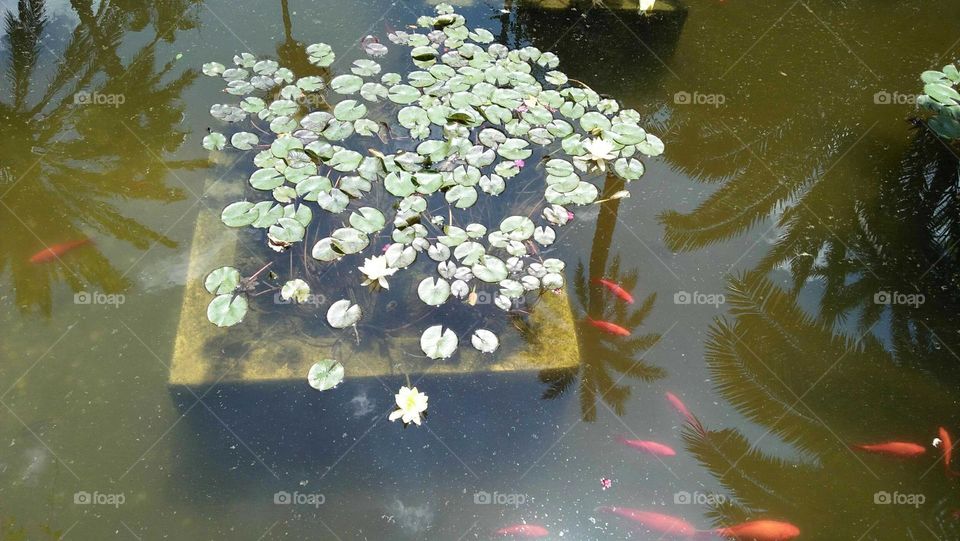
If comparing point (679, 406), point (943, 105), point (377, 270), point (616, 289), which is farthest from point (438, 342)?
point (943, 105)

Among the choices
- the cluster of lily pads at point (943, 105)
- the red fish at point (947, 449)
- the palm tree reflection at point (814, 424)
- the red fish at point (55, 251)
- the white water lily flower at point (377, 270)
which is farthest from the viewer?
the cluster of lily pads at point (943, 105)

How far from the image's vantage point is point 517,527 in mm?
2297

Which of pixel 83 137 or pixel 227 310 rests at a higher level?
pixel 83 137

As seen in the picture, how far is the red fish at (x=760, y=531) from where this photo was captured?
2314 millimetres

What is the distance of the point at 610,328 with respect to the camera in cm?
281

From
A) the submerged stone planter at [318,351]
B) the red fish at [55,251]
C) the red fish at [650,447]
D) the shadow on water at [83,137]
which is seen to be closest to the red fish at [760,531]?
the red fish at [650,447]

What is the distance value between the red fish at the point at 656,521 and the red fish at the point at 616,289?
94 centimetres

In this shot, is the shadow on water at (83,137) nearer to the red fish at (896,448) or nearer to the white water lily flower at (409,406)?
the white water lily flower at (409,406)

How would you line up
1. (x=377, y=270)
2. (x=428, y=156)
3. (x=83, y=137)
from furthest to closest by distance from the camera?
1. (x=83, y=137)
2. (x=428, y=156)
3. (x=377, y=270)

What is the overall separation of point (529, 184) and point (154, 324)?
1.87 meters

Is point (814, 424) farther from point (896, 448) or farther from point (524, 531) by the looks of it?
point (524, 531)

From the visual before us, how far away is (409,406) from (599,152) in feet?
5.42

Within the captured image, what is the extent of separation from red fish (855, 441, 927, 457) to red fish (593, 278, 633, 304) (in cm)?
109

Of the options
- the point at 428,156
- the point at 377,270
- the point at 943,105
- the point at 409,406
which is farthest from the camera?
the point at 943,105
